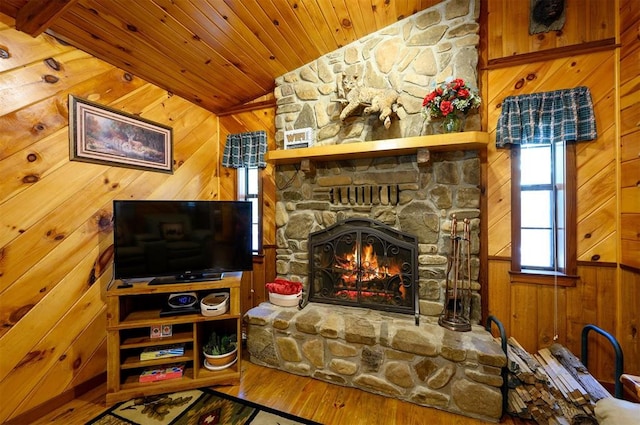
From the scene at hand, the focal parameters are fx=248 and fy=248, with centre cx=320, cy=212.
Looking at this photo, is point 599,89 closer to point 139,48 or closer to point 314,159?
point 314,159

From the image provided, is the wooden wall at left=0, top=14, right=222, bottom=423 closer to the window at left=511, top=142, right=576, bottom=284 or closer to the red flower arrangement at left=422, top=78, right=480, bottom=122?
the red flower arrangement at left=422, top=78, right=480, bottom=122

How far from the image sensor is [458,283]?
2035 millimetres

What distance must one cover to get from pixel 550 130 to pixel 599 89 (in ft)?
1.40

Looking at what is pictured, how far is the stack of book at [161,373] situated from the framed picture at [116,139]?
1.65 m

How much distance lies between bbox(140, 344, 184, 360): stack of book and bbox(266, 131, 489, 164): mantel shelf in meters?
1.76

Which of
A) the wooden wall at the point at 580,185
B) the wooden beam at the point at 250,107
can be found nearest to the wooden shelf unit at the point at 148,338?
the wooden beam at the point at 250,107

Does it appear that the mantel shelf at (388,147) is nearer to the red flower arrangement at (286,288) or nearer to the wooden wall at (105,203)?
the wooden wall at (105,203)

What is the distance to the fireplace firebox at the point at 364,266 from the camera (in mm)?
2143

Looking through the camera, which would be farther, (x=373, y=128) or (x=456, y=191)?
(x=373, y=128)

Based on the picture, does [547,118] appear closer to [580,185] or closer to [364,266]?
[580,185]

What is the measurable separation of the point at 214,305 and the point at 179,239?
1.95 feet

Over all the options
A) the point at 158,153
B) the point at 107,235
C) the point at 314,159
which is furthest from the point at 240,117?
the point at 107,235

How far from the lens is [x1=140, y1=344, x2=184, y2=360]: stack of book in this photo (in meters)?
1.85

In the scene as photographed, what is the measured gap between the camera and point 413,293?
2.09 m
